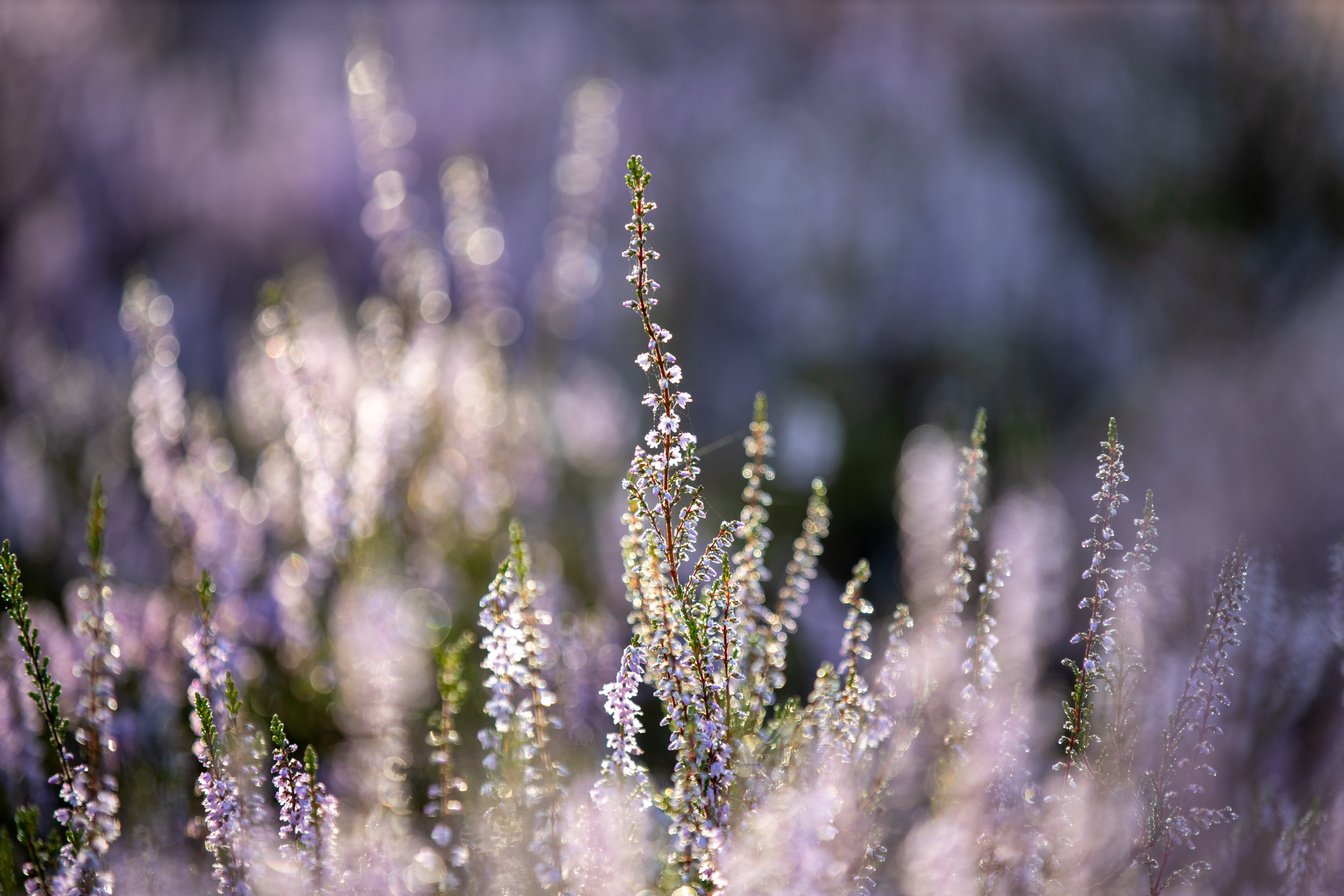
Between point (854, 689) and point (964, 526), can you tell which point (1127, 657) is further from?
point (854, 689)

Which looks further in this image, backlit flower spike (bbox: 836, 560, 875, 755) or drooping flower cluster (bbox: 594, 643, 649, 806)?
backlit flower spike (bbox: 836, 560, 875, 755)

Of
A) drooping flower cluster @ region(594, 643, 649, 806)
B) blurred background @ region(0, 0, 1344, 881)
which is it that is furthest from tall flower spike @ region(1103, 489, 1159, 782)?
blurred background @ region(0, 0, 1344, 881)

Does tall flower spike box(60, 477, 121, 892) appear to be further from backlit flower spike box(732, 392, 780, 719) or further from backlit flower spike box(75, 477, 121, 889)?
backlit flower spike box(732, 392, 780, 719)

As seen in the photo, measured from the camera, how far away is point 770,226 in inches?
280

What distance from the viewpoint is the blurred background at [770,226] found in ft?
15.1

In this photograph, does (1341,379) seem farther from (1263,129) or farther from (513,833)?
(513,833)

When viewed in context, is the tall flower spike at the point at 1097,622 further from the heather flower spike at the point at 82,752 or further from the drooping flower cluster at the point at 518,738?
the heather flower spike at the point at 82,752

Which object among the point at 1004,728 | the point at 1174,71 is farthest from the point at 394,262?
the point at 1174,71

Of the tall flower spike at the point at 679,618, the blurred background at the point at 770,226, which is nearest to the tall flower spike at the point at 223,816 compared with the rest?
the tall flower spike at the point at 679,618

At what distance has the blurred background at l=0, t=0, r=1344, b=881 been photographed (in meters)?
4.61

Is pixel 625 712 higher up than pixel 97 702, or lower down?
lower down

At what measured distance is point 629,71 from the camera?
26.4ft

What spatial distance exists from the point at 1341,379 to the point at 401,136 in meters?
4.28

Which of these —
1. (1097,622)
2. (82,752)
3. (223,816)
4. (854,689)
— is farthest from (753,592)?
(82,752)
